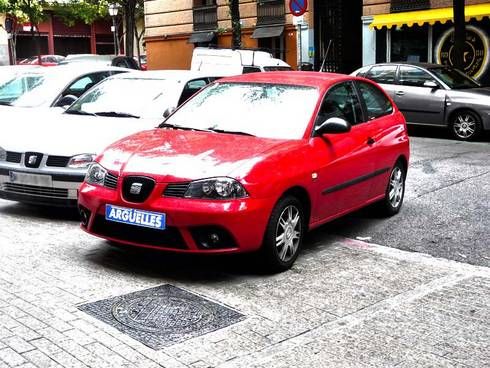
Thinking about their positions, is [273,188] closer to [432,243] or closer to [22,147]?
[432,243]

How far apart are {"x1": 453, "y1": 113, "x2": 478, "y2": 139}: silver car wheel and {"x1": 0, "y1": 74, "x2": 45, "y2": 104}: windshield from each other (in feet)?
27.0

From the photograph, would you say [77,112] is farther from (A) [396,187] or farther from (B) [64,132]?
(A) [396,187]

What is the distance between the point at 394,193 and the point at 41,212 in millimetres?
3862

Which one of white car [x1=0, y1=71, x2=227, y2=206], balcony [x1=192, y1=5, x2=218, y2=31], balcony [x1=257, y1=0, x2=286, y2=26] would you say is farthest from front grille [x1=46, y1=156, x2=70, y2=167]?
balcony [x1=192, y1=5, x2=218, y2=31]

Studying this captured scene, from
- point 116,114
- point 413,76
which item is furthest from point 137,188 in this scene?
point 413,76

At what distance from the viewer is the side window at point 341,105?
20.5 ft

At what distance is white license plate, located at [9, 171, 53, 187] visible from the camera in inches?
271

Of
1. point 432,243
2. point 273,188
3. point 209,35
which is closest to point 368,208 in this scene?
point 432,243

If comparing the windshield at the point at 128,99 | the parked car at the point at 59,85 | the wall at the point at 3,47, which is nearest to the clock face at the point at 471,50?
the parked car at the point at 59,85

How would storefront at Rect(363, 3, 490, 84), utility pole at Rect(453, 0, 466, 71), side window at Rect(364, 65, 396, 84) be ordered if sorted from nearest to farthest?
side window at Rect(364, 65, 396, 84), utility pole at Rect(453, 0, 466, 71), storefront at Rect(363, 3, 490, 84)

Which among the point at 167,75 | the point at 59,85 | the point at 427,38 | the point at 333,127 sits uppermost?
the point at 427,38

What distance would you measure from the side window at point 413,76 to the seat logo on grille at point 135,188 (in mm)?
10467

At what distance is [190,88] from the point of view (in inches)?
334

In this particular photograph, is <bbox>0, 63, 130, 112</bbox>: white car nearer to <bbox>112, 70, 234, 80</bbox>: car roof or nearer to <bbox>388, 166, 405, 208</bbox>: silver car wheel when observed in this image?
<bbox>112, 70, 234, 80</bbox>: car roof
